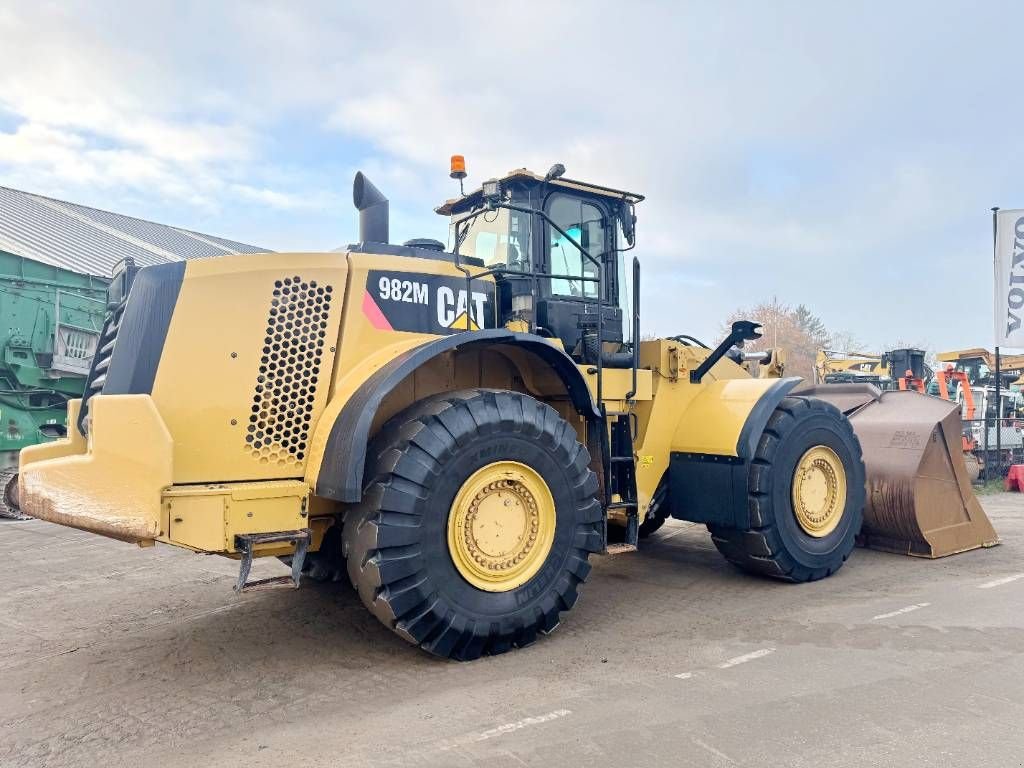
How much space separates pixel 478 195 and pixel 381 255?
1789 mm

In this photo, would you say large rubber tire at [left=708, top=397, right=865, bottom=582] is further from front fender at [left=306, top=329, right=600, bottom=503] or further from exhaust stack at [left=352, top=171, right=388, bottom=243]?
exhaust stack at [left=352, top=171, right=388, bottom=243]

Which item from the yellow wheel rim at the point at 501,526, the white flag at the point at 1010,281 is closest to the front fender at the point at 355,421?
the yellow wheel rim at the point at 501,526

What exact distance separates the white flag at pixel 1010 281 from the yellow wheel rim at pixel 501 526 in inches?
381

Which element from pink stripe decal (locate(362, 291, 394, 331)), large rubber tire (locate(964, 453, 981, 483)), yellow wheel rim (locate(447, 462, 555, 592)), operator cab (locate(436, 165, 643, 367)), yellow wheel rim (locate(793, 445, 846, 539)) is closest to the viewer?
yellow wheel rim (locate(447, 462, 555, 592))

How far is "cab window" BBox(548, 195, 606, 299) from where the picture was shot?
547 cm

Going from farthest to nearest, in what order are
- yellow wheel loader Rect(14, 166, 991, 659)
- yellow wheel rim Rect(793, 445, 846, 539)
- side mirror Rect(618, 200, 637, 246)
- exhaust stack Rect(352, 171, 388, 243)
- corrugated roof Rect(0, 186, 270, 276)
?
1. corrugated roof Rect(0, 186, 270, 276)
2. side mirror Rect(618, 200, 637, 246)
3. yellow wheel rim Rect(793, 445, 846, 539)
4. exhaust stack Rect(352, 171, 388, 243)
5. yellow wheel loader Rect(14, 166, 991, 659)

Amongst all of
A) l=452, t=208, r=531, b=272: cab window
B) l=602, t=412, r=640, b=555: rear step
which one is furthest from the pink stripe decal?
l=602, t=412, r=640, b=555: rear step

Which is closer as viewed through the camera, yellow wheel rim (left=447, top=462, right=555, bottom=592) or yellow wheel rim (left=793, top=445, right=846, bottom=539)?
yellow wheel rim (left=447, top=462, right=555, bottom=592)

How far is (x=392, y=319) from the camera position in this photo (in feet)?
13.9

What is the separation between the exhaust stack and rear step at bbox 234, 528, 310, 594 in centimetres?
184

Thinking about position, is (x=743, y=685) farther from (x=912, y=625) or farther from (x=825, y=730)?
(x=912, y=625)

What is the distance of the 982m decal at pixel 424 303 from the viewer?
4199mm

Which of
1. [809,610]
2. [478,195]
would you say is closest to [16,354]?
[478,195]

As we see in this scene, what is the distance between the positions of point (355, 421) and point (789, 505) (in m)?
3.42
